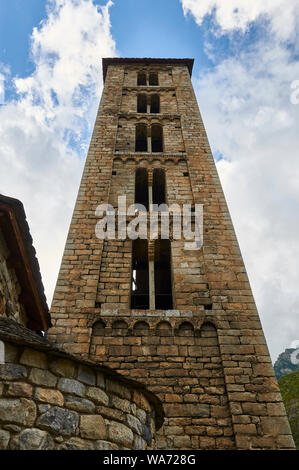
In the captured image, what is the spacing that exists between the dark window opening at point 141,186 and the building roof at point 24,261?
589 centimetres

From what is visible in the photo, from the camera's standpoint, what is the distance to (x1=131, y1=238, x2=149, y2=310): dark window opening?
8.94m

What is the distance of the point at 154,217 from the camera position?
31.5ft

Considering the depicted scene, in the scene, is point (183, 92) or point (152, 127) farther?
point (183, 92)

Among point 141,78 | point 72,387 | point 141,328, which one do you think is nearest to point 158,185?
point 141,328

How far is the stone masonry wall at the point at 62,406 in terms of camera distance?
306 cm

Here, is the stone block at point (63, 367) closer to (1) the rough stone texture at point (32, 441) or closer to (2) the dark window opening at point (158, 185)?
(1) the rough stone texture at point (32, 441)

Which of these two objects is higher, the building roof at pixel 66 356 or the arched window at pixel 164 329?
the arched window at pixel 164 329

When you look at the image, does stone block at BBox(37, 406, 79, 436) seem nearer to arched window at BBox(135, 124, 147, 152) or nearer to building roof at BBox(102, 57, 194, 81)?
arched window at BBox(135, 124, 147, 152)

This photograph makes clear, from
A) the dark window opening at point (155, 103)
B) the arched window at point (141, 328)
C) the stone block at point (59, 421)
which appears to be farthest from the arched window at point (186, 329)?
the dark window opening at point (155, 103)

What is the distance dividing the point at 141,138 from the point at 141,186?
3377 mm

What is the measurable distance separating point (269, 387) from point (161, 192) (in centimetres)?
767
